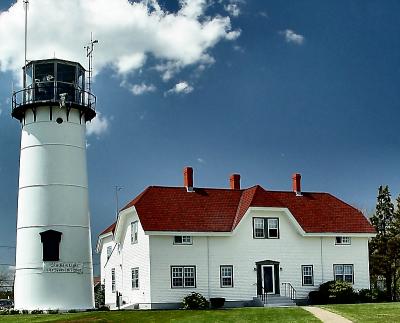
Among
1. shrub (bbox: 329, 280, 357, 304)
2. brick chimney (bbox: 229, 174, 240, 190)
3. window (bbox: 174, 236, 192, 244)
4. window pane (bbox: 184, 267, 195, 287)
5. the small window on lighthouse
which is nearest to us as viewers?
the small window on lighthouse

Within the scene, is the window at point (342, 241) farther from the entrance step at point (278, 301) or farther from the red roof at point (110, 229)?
the red roof at point (110, 229)

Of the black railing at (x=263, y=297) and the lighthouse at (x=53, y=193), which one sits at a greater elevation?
the lighthouse at (x=53, y=193)

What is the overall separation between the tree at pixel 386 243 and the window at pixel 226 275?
1217 centimetres

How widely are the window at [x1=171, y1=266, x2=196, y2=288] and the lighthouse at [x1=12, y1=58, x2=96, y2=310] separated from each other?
447 cm

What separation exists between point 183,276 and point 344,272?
30.4 ft

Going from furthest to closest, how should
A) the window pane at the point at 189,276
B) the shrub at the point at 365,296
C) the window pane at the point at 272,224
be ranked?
the window pane at the point at 272,224 < the shrub at the point at 365,296 < the window pane at the point at 189,276

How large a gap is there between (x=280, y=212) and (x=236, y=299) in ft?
17.1

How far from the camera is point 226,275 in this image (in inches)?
1483

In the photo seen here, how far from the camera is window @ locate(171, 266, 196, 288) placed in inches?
1439

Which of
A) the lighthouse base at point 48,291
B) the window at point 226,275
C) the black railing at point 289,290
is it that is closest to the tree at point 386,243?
the black railing at point 289,290

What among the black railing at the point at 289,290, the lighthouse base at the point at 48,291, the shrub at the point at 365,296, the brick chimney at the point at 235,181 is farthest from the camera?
the brick chimney at the point at 235,181

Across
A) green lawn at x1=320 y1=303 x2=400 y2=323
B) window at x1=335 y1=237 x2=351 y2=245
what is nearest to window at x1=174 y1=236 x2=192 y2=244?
Answer: window at x1=335 y1=237 x2=351 y2=245

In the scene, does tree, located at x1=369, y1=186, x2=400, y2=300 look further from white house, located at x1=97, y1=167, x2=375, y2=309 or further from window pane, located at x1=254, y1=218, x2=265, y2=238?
window pane, located at x1=254, y1=218, x2=265, y2=238

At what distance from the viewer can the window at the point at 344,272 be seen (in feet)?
131
